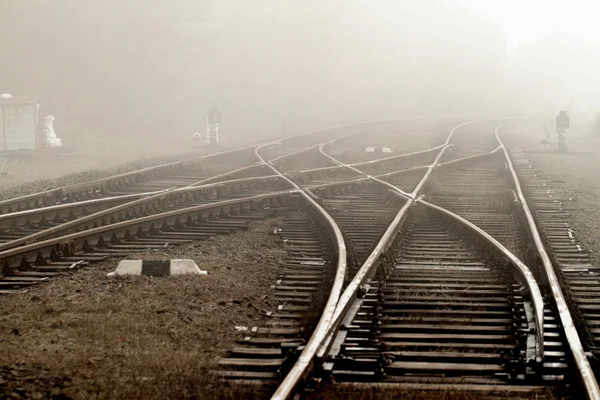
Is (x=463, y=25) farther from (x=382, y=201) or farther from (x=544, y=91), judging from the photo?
(x=382, y=201)

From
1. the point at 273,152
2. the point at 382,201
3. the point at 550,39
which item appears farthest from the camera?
the point at 550,39

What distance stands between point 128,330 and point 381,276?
2.60 meters

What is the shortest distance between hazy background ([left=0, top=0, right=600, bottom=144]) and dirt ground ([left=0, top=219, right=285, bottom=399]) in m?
24.2

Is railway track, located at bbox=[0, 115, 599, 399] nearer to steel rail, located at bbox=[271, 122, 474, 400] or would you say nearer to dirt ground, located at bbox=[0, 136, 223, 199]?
steel rail, located at bbox=[271, 122, 474, 400]

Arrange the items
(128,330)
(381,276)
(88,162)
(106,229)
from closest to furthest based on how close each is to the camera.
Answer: (128,330)
(381,276)
(106,229)
(88,162)

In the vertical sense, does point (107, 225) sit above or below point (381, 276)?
above

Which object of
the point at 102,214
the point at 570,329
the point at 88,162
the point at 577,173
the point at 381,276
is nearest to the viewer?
the point at 570,329

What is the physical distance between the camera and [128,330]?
589 cm

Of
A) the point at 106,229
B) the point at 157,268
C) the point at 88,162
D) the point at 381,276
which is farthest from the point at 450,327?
the point at 88,162

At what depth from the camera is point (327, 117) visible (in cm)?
4325

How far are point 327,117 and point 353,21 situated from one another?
916 inches

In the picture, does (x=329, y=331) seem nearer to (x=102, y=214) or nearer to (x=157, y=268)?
(x=157, y=268)

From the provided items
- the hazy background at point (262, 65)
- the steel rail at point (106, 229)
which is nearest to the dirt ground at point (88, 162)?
the hazy background at point (262, 65)

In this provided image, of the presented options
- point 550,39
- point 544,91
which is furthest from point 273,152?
point 550,39
